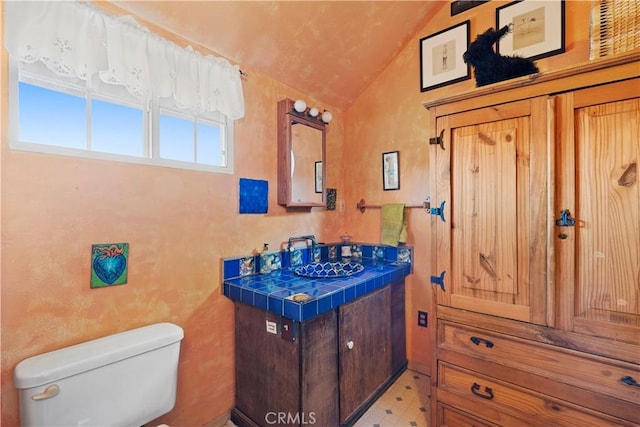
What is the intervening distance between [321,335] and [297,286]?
0.96ft

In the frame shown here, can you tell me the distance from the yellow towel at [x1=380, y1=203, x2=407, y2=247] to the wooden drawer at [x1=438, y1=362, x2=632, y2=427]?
0.98 m

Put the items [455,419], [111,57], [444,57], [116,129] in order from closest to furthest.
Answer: [111,57] → [116,129] → [455,419] → [444,57]

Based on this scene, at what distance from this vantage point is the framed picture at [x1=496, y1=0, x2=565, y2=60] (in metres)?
1.72

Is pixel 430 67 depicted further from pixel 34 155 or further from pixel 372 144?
pixel 34 155

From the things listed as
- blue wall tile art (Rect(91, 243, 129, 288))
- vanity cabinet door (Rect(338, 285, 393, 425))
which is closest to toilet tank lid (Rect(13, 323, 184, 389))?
blue wall tile art (Rect(91, 243, 129, 288))

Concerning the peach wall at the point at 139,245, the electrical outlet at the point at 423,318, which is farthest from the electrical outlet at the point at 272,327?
the electrical outlet at the point at 423,318

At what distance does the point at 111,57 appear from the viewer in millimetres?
1225

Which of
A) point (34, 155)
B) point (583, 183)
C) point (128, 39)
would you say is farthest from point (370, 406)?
point (128, 39)

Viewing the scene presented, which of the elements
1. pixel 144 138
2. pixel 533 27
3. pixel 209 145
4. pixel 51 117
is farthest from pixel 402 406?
pixel 533 27

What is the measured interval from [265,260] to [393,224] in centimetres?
108

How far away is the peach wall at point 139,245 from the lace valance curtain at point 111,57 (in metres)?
0.15

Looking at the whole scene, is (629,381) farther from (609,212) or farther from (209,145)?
(209,145)

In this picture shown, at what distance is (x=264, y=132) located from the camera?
77.5 inches

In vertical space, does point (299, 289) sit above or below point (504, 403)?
above
